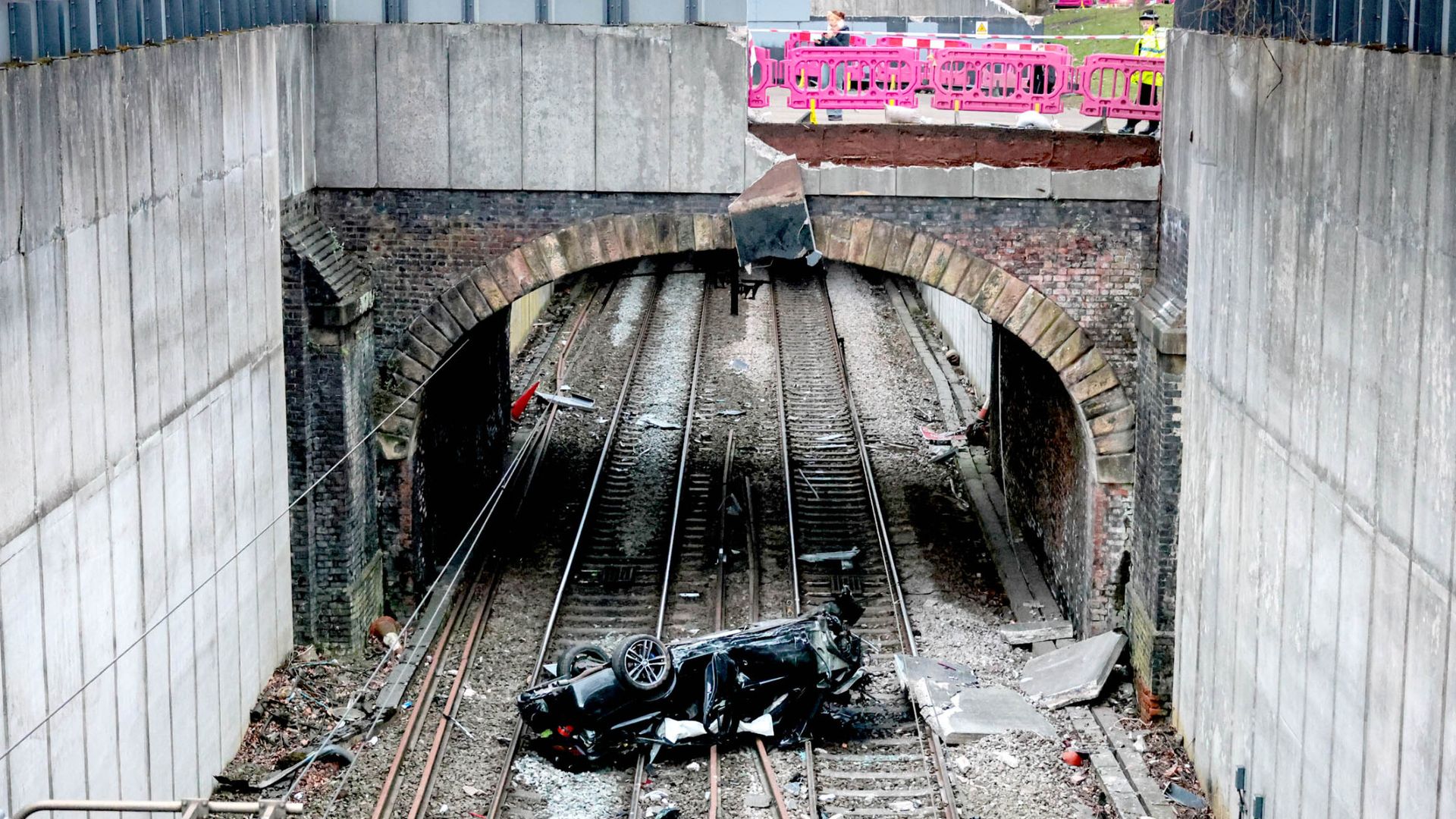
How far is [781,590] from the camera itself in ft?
55.9

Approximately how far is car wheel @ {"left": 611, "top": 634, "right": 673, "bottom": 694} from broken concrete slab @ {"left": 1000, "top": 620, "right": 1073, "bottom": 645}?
4074 mm

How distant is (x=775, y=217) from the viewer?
1510 cm

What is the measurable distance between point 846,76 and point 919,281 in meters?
1.90

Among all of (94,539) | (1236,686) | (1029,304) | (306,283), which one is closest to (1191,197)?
(1029,304)

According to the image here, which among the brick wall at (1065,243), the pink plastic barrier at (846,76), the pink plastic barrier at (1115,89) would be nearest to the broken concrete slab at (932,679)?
the brick wall at (1065,243)

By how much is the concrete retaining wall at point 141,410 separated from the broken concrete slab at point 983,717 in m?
5.38

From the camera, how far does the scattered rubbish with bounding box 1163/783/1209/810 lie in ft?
40.5

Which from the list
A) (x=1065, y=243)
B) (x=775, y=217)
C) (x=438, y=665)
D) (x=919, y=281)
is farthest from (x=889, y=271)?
(x=438, y=665)

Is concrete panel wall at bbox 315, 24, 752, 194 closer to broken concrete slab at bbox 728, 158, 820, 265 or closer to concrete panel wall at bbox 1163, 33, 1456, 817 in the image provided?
broken concrete slab at bbox 728, 158, 820, 265

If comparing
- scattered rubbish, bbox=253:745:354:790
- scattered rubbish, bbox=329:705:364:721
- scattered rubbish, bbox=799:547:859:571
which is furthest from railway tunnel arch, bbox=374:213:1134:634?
scattered rubbish, bbox=253:745:354:790

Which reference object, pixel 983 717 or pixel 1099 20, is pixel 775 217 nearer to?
pixel 983 717

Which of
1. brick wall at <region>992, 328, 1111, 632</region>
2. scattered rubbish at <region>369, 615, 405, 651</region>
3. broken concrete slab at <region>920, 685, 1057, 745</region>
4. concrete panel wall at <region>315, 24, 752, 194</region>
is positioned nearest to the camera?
broken concrete slab at <region>920, 685, 1057, 745</region>

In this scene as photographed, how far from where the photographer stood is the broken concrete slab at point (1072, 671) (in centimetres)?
1426

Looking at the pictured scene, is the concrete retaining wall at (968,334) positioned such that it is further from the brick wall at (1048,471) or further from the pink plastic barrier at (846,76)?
the pink plastic barrier at (846,76)
